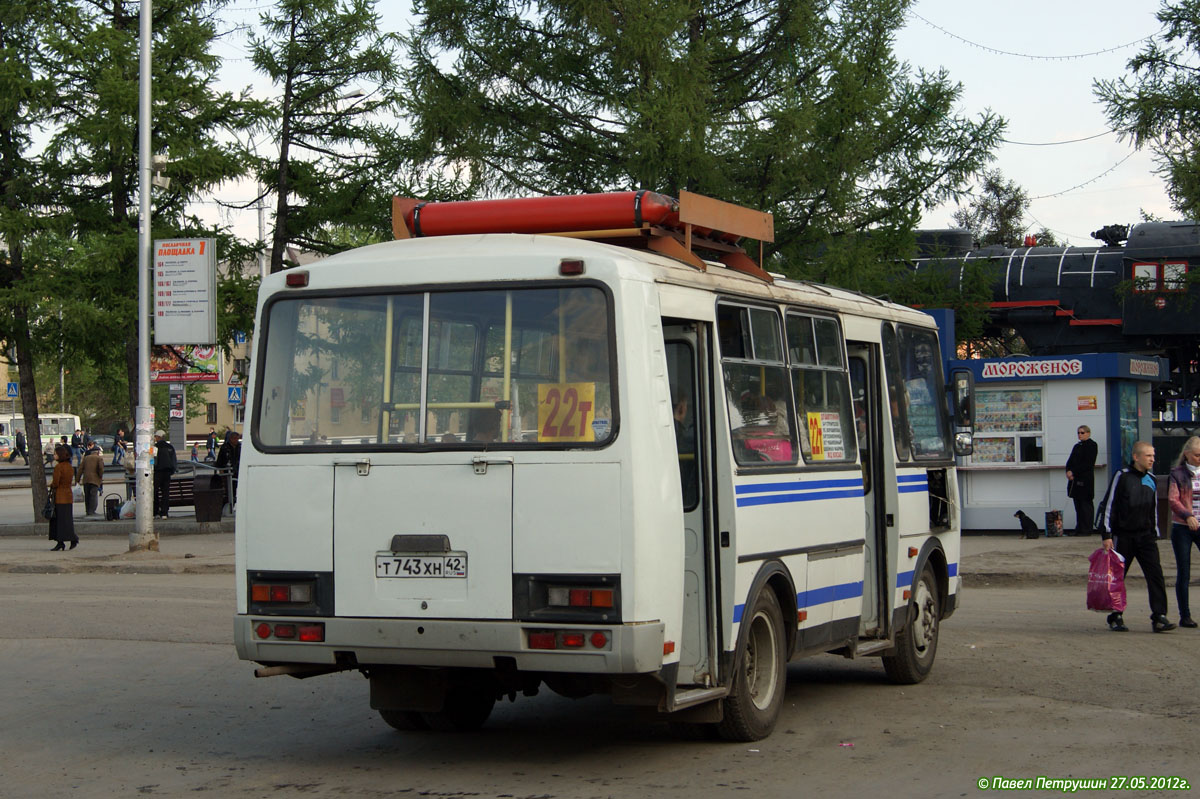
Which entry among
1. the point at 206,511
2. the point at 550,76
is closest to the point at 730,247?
the point at 550,76

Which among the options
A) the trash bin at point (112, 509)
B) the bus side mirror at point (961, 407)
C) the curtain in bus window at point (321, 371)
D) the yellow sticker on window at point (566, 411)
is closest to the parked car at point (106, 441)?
the trash bin at point (112, 509)

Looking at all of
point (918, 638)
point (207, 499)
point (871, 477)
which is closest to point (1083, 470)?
point (918, 638)

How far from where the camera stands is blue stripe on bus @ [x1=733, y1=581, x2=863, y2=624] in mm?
8836

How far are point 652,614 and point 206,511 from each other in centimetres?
2101

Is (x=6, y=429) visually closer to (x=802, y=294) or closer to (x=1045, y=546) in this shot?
(x=1045, y=546)

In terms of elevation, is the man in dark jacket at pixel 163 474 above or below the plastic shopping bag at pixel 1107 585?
above

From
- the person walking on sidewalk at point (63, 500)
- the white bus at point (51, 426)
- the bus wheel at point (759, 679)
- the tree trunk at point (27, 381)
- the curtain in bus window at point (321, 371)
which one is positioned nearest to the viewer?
the curtain in bus window at point (321, 371)

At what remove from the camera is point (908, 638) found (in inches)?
412

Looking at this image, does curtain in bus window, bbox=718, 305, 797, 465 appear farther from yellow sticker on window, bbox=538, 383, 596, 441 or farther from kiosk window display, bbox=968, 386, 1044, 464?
kiosk window display, bbox=968, 386, 1044, 464

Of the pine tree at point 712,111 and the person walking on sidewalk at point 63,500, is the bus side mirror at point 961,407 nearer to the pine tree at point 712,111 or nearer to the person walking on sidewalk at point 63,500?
the pine tree at point 712,111

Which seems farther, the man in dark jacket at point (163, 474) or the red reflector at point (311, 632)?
the man in dark jacket at point (163, 474)

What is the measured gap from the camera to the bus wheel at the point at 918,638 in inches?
411

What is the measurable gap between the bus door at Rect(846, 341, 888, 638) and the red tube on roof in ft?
7.58

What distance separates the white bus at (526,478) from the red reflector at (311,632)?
0.05 ft
